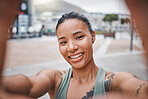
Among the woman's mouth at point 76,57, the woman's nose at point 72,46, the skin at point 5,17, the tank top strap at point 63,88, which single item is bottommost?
the tank top strap at point 63,88

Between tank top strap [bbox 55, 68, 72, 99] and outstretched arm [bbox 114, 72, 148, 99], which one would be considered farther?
tank top strap [bbox 55, 68, 72, 99]

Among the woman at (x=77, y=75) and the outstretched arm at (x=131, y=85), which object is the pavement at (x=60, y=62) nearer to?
the outstretched arm at (x=131, y=85)

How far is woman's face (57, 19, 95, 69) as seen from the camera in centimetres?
122

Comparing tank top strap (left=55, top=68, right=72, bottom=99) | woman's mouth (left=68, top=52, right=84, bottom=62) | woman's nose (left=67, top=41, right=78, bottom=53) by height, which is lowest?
tank top strap (left=55, top=68, right=72, bottom=99)

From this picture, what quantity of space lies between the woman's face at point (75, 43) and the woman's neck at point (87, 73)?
0.22 ft

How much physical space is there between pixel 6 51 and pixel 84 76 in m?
1.10

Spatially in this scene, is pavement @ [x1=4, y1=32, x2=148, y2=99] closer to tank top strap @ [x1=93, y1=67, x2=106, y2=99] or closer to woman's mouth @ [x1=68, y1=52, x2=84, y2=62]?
tank top strap @ [x1=93, y1=67, x2=106, y2=99]

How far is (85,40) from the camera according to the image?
49.1 inches

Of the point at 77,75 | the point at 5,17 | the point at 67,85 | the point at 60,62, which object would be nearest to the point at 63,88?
the point at 67,85

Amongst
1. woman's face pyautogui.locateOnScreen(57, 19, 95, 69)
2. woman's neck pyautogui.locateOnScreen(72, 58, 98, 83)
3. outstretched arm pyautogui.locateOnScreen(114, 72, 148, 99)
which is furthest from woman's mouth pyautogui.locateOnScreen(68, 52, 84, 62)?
outstretched arm pyautogui.locateOnScreen(114, 72, 148, 99)

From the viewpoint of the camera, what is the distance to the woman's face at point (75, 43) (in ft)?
4.02

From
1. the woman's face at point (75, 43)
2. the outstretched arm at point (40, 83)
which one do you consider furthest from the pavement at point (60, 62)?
the woman's face at point (75, 43)

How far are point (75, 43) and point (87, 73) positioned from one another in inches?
12.7

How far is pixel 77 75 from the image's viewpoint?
140 centimetres
